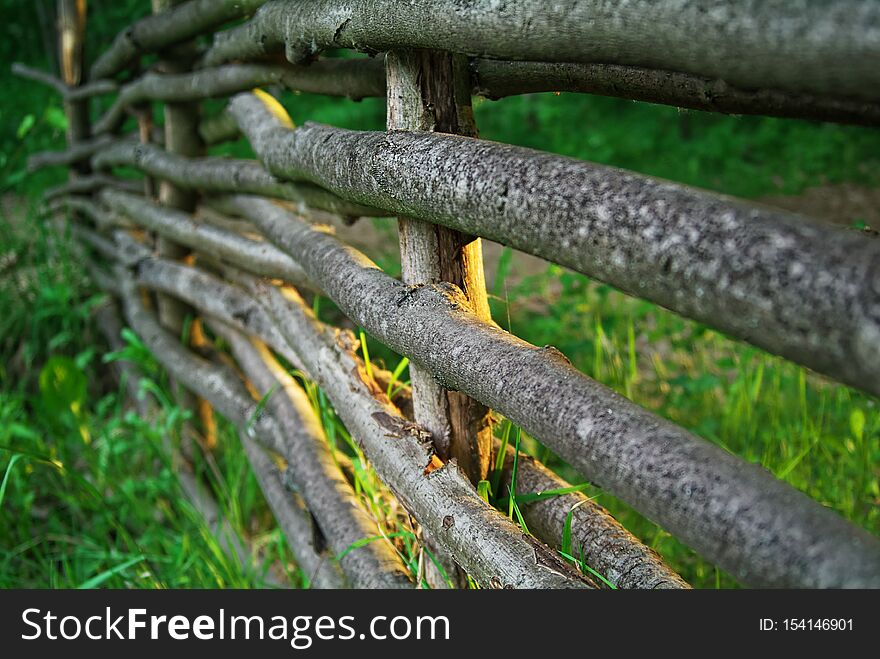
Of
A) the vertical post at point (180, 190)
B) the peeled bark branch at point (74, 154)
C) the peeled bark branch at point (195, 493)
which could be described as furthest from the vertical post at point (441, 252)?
the peeled bark branch at point (74, 154)

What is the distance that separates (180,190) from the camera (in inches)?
129

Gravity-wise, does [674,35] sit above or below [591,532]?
above

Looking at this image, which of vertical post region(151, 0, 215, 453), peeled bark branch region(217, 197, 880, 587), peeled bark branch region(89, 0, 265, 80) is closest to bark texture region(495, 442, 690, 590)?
peeled bark branch region(217, 197, 880, 587)

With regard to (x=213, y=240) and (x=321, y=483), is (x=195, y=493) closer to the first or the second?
(x=213, y=240)

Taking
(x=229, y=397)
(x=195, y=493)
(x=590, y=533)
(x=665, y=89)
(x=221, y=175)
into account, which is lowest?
(x=195, y=493)

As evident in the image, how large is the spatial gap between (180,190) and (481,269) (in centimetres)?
195

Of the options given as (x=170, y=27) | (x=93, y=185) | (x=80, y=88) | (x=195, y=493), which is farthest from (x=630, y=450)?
(x=80, y=88)

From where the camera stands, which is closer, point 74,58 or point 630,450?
point 630,450

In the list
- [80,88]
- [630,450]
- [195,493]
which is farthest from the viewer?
[80,88]

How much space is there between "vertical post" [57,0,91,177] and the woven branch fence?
1770 mm

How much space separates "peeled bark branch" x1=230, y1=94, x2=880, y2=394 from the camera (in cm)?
83

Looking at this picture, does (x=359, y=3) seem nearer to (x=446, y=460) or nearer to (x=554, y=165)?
(x=554, y=165)

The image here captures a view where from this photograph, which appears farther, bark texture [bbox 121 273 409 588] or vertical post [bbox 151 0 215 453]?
vertical post [bbox 151 0 215 453]

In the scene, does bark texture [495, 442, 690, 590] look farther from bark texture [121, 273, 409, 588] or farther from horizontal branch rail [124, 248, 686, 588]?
bark texture [121, 273, 409, 588]
